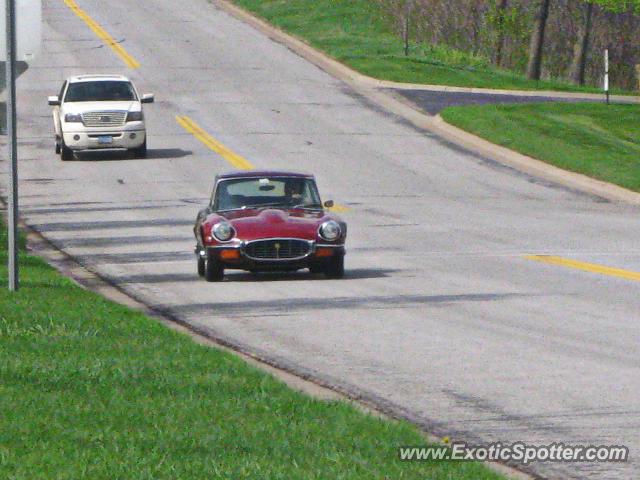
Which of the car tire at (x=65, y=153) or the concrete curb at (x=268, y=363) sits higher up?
the concrete curb at (x=268, y=363)

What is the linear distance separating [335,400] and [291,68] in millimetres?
44963

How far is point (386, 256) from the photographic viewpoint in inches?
843

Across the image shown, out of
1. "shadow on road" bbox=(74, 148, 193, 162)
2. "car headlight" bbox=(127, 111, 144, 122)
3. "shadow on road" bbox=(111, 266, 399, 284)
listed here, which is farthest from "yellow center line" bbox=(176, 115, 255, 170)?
"shadow on road" bbox=(111, 266, 399, 284)

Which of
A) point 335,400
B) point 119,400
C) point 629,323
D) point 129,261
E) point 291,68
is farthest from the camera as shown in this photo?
point 291,68

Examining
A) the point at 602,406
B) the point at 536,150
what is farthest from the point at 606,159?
the point at 602,406

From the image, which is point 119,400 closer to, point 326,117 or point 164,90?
point 326,117

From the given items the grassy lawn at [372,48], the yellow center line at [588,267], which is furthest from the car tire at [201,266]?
the grassy lawn at [372,48]

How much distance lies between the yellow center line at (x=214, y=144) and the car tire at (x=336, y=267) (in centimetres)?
1636

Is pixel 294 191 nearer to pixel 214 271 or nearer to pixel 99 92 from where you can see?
pixel 214 271

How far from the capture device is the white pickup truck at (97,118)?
1432 inches

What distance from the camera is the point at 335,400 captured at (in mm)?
9906

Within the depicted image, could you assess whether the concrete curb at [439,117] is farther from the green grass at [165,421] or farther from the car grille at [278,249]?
the green grass at [165,421]

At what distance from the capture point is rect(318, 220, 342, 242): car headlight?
18188mm

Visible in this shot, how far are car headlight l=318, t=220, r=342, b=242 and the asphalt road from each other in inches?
24.4
